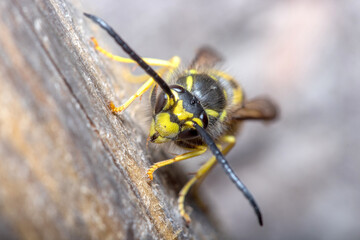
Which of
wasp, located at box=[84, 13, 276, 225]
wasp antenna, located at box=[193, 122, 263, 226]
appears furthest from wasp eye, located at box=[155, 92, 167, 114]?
wasp antenna, located at box=[193, 122, 263, 226]

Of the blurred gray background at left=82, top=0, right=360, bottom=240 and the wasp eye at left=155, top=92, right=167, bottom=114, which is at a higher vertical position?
the wasp eye at left=155, top=92, right=167, bottom=114

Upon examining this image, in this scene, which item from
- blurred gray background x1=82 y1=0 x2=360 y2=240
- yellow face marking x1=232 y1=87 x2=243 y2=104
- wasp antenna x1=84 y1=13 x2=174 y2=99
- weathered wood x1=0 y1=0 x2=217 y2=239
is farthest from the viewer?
blurred gray background x1=82 y1=0 x2=360 y2=240

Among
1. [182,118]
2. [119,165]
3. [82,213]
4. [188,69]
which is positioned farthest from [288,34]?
[82,213]

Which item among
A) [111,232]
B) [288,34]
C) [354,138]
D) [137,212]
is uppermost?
[111,232]

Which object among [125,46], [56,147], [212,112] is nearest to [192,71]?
[212,112]

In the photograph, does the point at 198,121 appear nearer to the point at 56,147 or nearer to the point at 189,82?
the point at 189,82

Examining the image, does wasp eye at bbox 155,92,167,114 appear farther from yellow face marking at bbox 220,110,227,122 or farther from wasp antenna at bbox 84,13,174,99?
yellow face marking at bbox 220,110,227,122

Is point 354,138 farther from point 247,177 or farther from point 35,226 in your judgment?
point 35,226

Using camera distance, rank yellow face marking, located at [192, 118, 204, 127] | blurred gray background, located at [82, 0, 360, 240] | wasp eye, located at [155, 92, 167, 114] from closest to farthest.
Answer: wasp eye, located at [155, 92, 167, 114]
yellow face marking, located at [192, 118, 204, 127]
blurred gray background, located at [82, 0, 360, 240]
